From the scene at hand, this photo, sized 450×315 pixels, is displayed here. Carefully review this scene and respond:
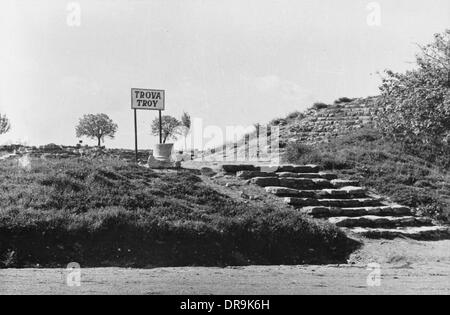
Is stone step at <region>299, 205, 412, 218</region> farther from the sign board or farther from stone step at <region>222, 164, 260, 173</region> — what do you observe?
the sign board

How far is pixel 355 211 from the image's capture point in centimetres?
1504

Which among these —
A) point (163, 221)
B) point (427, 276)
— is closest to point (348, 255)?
point (427, 276)

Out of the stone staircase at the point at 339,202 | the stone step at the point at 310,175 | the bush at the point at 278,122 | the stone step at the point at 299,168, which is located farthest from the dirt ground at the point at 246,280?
the bush at the point at 278,122

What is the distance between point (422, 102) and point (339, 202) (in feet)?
18.3

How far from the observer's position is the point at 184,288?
7836 mm

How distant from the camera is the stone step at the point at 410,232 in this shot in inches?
540

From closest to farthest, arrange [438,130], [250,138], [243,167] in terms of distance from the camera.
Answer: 1. [243,167]
2. [438,130]
3. [250,138]

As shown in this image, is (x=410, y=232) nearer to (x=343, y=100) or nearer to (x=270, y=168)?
(x=270, y=168)

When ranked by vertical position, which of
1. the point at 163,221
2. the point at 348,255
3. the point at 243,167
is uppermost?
the point at 243,167

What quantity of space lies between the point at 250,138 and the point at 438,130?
26.6 ft

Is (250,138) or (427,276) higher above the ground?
(250,138)

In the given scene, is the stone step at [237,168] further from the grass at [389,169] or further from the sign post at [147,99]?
the sign post at [147,99]

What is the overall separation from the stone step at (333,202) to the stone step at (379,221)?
82cm
